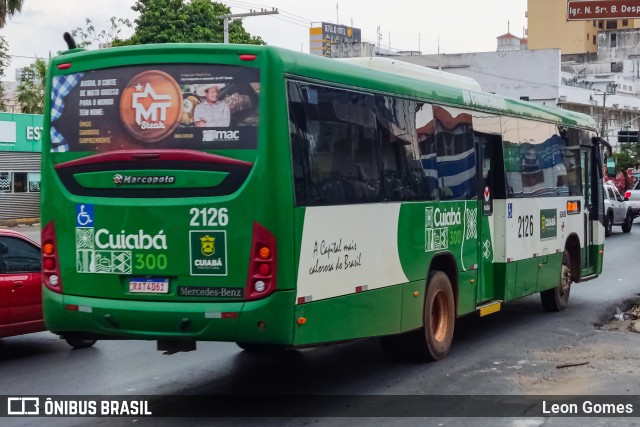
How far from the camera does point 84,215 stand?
884 cm

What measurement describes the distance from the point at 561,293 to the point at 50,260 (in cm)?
923

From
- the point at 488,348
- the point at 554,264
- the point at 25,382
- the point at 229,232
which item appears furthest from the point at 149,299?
the point at 554,264

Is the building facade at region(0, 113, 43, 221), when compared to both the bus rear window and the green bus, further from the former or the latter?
the bus rear window

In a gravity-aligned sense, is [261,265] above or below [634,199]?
above

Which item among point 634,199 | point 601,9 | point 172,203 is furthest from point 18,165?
point 172,203

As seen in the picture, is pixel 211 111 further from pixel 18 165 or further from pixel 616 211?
pixel 18 165

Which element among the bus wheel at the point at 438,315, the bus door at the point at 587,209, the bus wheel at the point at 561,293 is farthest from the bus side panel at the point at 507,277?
the bus door at the point at 587,209

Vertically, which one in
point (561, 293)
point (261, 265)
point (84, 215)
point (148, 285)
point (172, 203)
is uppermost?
point (172, 203)

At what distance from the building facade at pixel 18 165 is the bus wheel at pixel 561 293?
118 feet

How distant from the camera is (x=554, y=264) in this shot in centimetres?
1524

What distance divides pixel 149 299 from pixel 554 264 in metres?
8.32

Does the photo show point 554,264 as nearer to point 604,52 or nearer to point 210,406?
point 210,406

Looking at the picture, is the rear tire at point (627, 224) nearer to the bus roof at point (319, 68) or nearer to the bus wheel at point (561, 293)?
the bus wheel at point (561, 293)

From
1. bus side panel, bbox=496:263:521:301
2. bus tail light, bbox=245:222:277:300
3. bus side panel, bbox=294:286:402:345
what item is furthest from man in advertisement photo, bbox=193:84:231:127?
bus side panel, bbox=496:263:521:301
